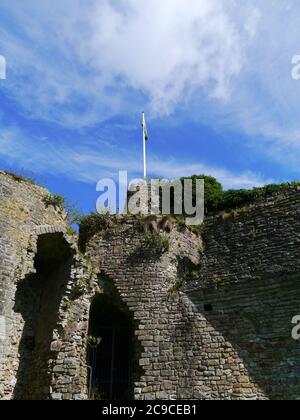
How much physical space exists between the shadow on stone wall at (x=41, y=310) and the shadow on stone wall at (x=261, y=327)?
13.4 ft

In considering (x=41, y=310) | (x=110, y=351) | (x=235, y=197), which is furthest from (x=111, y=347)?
(x=235, y=197)

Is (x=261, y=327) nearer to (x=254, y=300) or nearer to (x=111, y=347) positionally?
(x=254, y=300)

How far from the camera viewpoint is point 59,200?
15.2 m

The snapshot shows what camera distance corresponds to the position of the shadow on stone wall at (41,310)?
41.4 ft

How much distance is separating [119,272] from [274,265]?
180 inches

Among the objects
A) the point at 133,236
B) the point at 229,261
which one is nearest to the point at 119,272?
the point at 133,236

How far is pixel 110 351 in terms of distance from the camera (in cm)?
1409

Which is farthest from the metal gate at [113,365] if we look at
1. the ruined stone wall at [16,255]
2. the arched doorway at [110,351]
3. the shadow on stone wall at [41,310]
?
the ruined stone wall at [16,255]

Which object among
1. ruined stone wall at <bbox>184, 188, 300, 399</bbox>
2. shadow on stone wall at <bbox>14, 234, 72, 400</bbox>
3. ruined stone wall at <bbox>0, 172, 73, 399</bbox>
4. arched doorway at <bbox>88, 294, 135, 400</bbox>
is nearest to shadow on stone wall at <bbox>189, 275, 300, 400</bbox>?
ruined stone wall at <bbox>184, 188, 300, 399</bbox>

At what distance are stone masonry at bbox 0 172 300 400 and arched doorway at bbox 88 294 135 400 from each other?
0.53 meters

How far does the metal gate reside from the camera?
13.4 m

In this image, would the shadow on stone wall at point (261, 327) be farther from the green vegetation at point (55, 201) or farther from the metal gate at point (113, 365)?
the green vegetation at point (55, 201)

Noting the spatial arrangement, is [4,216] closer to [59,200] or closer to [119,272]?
[59,200]

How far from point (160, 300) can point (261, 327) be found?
2938 millimetres
